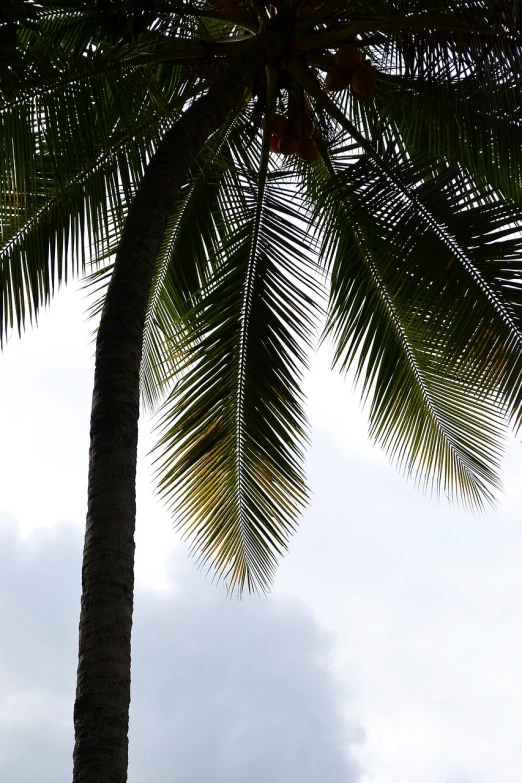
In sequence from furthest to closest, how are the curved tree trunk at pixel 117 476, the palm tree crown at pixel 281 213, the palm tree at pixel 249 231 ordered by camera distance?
the palm tree crown at pixel 281 213 → the palm tree at pixel 249 231 → the curved tree trunk at pixel 117 476

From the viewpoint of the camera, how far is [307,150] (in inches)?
239

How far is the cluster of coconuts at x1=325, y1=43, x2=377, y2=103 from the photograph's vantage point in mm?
5199

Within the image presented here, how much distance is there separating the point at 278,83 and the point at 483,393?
229 cm

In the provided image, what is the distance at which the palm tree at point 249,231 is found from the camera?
3898 millimetres

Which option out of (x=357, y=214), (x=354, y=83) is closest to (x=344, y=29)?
(x=354, y=83)

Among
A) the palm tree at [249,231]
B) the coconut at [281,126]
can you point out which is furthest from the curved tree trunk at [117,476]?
the coconut at [281,126]

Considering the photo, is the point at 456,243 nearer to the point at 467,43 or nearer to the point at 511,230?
the point at 511,230

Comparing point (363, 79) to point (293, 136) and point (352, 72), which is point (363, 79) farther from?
point (293, 136)

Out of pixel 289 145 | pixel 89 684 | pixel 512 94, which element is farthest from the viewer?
pixel 289 145

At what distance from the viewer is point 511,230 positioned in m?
5.75

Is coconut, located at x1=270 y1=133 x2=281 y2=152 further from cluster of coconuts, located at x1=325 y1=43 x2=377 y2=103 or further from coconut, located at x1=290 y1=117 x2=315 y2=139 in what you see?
cluster of coconuts, located at x1=325 y1=43 x2=377 y2=103

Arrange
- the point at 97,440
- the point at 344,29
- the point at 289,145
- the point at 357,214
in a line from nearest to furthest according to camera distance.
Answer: the point at 97,440 → the point at 344,29 → the point at 289,145 → the point at 357,214

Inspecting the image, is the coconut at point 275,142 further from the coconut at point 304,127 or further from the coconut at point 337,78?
the coconut at point 337,78

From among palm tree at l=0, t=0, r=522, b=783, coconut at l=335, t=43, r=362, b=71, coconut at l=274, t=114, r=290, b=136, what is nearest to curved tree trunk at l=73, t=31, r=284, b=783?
palm tree at l=0, t=0, r=522, b=783
